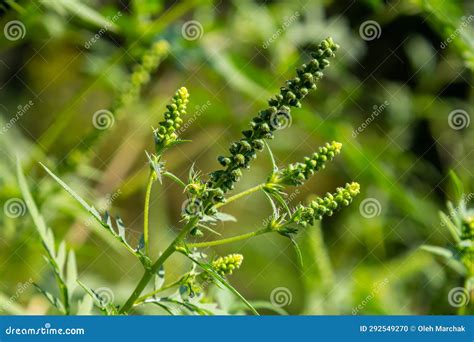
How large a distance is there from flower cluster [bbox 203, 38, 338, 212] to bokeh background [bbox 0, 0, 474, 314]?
0.71 meters

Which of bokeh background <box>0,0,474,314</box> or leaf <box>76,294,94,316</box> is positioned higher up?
bokeh background <box>0,0,474,314</box>

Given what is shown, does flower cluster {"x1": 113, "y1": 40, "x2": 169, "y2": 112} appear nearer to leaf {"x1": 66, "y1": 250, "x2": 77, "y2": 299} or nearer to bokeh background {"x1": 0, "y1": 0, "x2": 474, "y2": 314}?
bokeh background {"x1": 0, "y1": 0, "x2": 474, "y2": 314}

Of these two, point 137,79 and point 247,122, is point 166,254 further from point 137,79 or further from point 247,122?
point 247,122

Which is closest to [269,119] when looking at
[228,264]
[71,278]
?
[228,264]

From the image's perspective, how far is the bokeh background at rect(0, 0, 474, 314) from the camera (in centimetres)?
220

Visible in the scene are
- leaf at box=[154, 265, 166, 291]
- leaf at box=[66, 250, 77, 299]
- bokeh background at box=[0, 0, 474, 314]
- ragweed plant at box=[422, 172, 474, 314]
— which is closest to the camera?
leaf at box=[154, 265, 166, 291]

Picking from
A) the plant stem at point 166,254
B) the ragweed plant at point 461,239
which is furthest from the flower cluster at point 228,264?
the ragweed plant at point 461,239

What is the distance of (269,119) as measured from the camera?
1.25 metres

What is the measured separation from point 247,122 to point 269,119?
1.68 m

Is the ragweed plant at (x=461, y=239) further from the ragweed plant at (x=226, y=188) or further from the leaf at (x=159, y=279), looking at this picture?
the leaf at (x=159, y=279)

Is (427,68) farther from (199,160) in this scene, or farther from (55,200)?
(55,200)

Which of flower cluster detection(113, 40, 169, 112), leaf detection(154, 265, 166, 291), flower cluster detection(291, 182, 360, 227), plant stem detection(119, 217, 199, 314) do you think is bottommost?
leaf detection(154, 265, 166, 291)

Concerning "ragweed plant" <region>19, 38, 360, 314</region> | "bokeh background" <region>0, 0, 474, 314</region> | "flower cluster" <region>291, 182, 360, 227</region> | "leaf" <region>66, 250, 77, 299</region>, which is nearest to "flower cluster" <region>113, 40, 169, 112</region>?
"bokeh background" <region>0, 0, 474, 314</region>

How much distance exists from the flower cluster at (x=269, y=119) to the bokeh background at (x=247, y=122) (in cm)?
71
